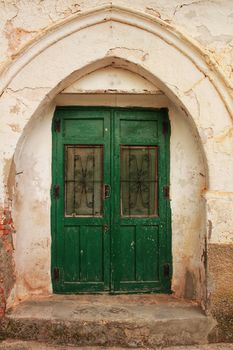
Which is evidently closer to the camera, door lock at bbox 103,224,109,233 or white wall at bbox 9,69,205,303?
white wall at bbox 9,69,205,303

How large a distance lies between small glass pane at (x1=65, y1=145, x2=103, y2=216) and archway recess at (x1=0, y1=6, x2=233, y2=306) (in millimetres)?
753

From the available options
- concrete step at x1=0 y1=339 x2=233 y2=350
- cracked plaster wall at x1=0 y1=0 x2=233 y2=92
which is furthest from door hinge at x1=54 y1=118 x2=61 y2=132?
concrete step at x1=0 y1=339 x2=233 y2=350

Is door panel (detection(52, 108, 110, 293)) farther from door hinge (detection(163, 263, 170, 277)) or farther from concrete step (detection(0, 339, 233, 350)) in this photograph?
concrete step (detection(0, 339, 233, 350))

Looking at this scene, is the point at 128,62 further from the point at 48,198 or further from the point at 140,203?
the point at 48,198

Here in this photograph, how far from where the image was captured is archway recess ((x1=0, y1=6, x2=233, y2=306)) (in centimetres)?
428

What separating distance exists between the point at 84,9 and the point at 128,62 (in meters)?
0.72

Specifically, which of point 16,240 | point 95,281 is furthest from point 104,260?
point 16,240

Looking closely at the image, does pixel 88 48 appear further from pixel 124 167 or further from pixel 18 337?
pixel 18 337

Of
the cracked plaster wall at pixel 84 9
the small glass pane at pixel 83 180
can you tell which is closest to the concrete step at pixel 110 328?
the small glass pane at pixel 83 180

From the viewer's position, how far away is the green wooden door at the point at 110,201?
4.80 meters

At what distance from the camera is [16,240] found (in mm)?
4621

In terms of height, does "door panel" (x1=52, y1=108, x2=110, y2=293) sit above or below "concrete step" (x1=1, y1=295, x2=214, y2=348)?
above

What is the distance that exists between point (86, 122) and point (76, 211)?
108cm

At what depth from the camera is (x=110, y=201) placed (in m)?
4.82
